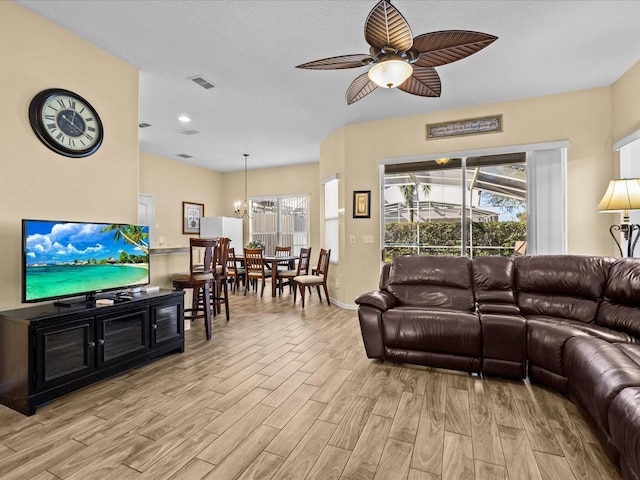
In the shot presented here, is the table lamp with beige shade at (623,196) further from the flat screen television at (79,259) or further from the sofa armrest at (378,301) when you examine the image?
the flat screen television at (79,259)

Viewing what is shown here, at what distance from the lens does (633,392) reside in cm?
147

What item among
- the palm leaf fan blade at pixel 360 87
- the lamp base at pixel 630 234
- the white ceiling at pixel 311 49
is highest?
the white ceiling at pixel 311 49

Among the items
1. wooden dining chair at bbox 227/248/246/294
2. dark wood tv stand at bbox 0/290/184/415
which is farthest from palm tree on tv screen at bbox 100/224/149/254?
wooden dining chair at bbox 227/248/246/294

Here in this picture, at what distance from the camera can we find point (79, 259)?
2572 millimetres

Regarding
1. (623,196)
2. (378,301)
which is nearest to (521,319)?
(378,301)

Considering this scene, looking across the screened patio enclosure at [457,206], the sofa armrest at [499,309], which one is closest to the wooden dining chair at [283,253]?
the screened patio enclosure at [457,206]

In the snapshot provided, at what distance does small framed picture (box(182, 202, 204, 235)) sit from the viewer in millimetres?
7707

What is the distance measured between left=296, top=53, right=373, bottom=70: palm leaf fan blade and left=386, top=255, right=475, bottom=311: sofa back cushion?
201 centimetres

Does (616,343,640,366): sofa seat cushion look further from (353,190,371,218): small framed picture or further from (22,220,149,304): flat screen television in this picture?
(22,220,149,304): flat screen television

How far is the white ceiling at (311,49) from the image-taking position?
8.53 feet

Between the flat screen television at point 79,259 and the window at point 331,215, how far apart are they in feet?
11.0

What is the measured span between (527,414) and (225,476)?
6.18 feet

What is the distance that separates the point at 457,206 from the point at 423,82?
7.94 ft

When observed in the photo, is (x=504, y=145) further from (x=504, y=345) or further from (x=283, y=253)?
(x=283, y=253)
